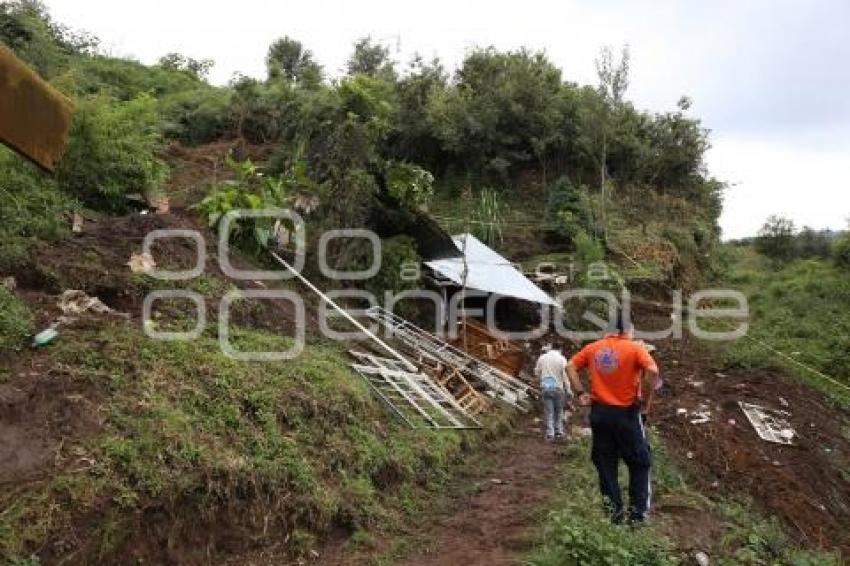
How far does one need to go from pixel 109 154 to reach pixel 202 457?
558 centimetres

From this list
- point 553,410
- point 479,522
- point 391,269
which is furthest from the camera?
point 391,269

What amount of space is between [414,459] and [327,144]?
8.05 m

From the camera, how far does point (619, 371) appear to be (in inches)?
220

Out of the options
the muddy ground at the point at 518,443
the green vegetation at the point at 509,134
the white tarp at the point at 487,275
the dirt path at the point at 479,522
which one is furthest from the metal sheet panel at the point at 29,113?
the green vegetation at the point at 509,134

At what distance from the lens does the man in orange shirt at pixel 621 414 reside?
5.57 metres

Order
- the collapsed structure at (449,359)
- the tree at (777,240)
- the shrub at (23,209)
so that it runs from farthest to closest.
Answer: the tree at (777,240)
the collapsed structure at (449,359)
the shrub at (23,209)

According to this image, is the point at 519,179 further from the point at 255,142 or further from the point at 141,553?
the point at 141,553

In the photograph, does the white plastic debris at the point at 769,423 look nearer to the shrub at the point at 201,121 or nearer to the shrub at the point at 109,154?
the shrub at the point at 109,154

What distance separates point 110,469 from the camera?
16.3ft

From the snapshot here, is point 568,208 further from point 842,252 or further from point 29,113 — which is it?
point 29,113

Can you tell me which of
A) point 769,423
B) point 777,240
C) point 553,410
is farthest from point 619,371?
point 777,240

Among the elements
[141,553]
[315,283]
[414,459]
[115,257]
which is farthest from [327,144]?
[141,553]

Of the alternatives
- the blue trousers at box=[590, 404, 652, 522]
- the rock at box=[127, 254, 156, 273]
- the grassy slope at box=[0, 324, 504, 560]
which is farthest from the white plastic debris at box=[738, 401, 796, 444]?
the rock at box=[127, 254, 156, 273]

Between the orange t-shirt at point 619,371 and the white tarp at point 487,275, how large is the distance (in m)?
8.73
